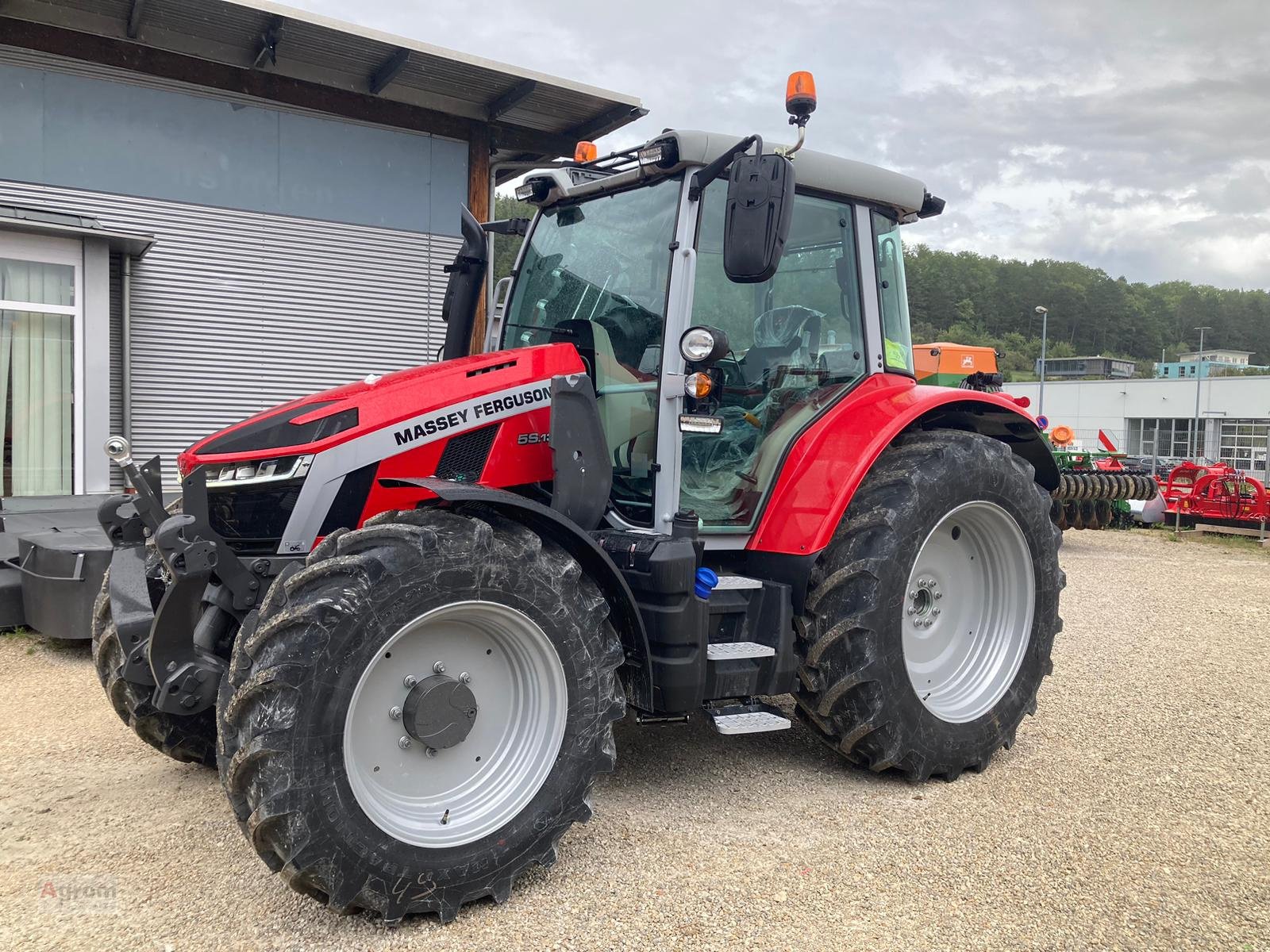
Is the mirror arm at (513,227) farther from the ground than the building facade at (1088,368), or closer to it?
closer to it

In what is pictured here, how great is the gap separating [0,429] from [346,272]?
3992 mm

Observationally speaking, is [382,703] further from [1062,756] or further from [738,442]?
[1062,756]

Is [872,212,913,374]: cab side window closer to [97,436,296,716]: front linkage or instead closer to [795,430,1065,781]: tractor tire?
[795,430,1065,781]: tractor tire

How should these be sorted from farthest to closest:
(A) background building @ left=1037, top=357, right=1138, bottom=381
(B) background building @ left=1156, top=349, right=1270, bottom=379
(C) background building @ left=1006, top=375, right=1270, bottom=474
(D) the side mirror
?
(A) background building @ left=1037, top=357, right=1138, bottom=381
(B) background building @ left=1156, top=349, right=1270, bottom=379
(C) background building @ left=1006, top=375, right=1270, bottom=474
(D) the side mirror

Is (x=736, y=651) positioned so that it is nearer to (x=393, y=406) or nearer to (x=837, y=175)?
(x=393, y=406)

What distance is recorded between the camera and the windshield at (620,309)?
380cm

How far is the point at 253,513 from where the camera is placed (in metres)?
3.21

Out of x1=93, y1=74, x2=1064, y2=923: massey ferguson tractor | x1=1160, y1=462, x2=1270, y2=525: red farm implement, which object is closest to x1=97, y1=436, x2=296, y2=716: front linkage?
x1=93, y1=74, x2=1064, y2=923: massey ferguson tractor

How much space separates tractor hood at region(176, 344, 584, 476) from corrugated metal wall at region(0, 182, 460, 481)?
7529 millimetres

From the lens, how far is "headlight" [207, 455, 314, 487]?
10.4 feet

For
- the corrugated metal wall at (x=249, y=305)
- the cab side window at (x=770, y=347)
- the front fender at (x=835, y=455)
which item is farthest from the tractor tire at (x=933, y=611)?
the corrugated metal wall at (x=249, y=305)

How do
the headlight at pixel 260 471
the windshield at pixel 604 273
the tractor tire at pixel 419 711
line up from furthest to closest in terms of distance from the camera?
the windshield at pixel 604 273 → the headlight at pixel 260 471 → the tractor tire at pixel 419 711

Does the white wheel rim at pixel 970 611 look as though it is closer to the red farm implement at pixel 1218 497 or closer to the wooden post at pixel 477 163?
the wooden post at pixel 477 163

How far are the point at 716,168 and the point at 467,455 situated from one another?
1433 millimetres
